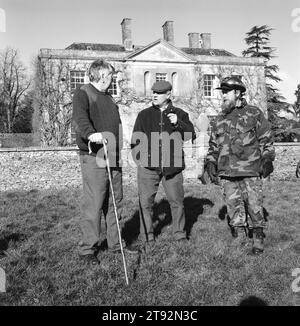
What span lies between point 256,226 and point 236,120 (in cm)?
149

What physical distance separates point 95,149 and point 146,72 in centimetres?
2682

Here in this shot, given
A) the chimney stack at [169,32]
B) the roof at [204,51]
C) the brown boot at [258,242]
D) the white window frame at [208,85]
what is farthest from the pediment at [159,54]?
the brown boot at [258,242]

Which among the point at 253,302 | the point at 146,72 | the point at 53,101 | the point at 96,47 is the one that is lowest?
the point at 253,302

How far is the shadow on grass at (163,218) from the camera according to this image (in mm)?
5988

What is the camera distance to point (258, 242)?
197 inches

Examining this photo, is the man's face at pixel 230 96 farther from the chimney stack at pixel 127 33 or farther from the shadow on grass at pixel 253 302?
the chimney stack at pixel 127 33

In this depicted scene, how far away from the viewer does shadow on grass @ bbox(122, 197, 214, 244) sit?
5988 millimetres

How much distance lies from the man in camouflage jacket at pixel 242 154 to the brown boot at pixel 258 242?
0.05 ft

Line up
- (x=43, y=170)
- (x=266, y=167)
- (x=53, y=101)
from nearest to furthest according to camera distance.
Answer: (x=266, y=167) → (x=43, y=170) → (x=53, y=101)

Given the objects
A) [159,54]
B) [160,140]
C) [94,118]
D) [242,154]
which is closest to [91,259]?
[94,118]

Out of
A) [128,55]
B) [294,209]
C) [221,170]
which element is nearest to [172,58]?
[128,55]

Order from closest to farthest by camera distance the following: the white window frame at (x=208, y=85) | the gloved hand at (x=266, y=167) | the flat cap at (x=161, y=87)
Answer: the gloved hand at (x=266, y=167) → the flat cap at (x=161, y=87) → the white window frame at (x=208, y=85)

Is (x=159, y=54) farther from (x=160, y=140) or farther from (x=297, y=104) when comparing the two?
(x=160, y=140)
